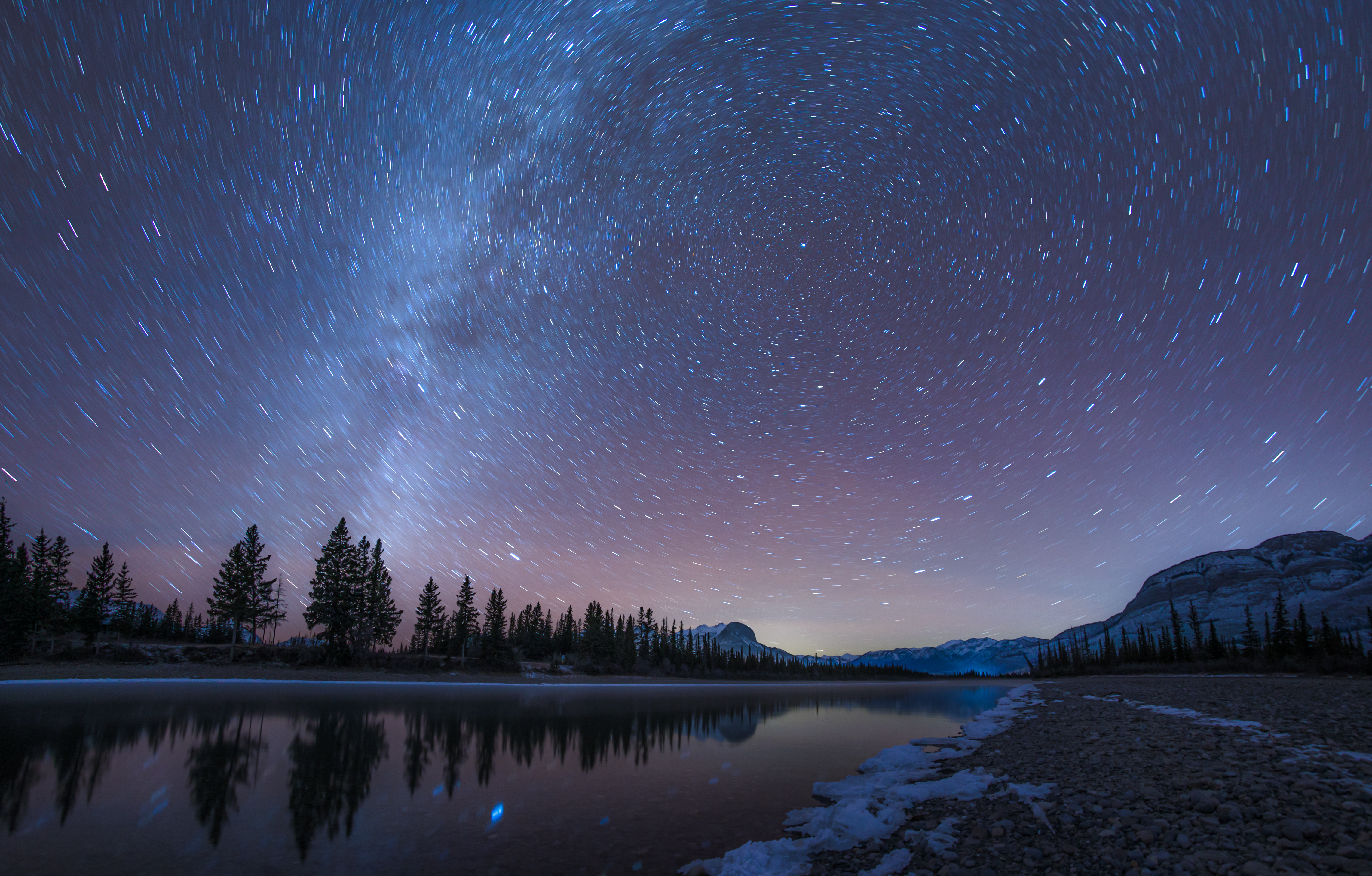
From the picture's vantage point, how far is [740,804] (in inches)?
609

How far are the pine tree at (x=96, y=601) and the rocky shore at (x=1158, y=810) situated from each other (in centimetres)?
11104

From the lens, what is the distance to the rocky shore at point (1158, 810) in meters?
7.85

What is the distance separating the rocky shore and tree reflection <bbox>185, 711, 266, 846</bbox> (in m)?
13.7

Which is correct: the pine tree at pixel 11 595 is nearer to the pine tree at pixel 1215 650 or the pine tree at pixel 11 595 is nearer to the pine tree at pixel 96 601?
the pine tree at pixel 96 601

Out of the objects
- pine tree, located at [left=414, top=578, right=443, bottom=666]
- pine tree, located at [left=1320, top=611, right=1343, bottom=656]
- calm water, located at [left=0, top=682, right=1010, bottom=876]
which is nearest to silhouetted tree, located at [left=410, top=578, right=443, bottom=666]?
pine tree, located at [left=414, top=578, right=443, bottom=666]

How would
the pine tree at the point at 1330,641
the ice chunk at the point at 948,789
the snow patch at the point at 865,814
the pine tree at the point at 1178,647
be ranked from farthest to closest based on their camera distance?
the pine tree at the point at 1178,647, the pine tree at the point at 1330,641, the ice chunk at the point at 948,789, the snow patch at the point at 865,814

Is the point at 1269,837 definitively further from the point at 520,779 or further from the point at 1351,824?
the point at 520,779

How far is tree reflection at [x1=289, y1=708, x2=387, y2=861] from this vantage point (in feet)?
42.5

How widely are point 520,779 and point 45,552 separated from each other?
122989 mm

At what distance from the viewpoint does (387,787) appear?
16.6 m

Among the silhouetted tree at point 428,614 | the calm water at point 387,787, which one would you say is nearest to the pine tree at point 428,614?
the silhouetted tree at point 428,614

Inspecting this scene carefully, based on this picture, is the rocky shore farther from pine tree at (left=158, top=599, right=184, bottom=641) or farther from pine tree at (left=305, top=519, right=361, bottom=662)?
pine tree at (left=158, top=599, right=184, bottom=641)

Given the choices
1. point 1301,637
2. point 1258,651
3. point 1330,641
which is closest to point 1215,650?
point 1258,651

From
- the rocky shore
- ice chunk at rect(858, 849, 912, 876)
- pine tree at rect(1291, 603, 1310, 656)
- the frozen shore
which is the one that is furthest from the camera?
pine tree at rect(1291, 603, 1310, 656)
